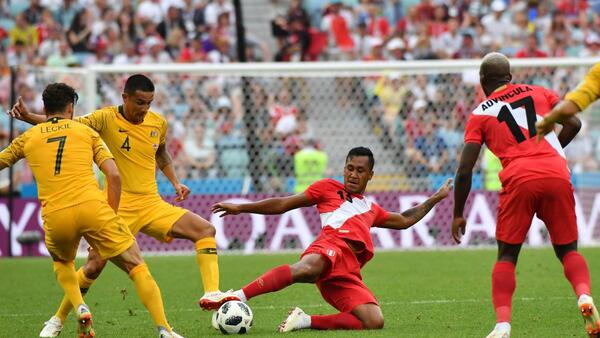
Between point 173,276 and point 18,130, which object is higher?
point 18,130

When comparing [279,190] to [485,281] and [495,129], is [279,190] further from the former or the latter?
[495,129]

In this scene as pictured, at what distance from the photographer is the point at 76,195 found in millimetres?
8352

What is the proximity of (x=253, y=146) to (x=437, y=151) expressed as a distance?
10.7 ft

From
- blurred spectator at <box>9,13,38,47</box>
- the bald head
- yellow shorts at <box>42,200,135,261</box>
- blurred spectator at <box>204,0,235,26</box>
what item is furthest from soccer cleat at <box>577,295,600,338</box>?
blurred spectator at <box>9,13,38,47</box>

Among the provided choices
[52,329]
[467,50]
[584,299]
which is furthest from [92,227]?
[467,50]

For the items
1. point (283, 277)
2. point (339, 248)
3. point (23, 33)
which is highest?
point (23, 33)

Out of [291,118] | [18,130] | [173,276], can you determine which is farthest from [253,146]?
[173,276]

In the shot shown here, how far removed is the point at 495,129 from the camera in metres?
8.16

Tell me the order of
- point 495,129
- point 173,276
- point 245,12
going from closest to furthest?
point 495,129 → point 173,276 → point 245,12

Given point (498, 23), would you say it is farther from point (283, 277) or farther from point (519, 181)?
point (519, 181)

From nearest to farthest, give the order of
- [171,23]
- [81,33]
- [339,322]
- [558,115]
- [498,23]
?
[558,115] → [339,322] → [81,33] → [498,23] → [171,23]

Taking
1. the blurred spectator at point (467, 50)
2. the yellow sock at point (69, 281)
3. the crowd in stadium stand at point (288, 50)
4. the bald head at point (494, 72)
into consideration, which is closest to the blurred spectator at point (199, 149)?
the crowd in stadium stand at point (288, 50)

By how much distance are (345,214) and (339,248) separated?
35 centimetres

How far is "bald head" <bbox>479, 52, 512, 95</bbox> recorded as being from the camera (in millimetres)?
8336
